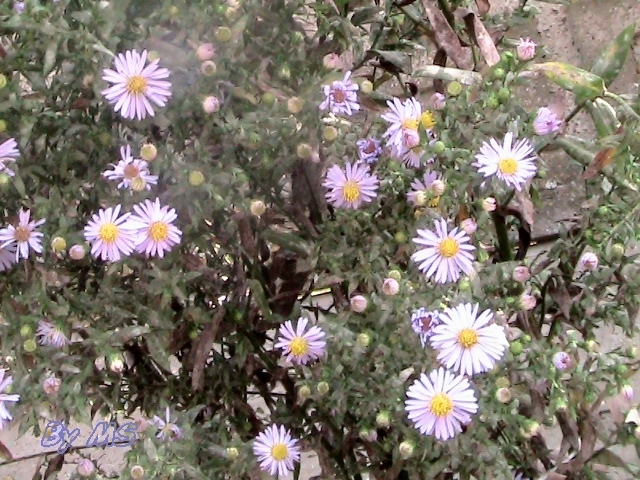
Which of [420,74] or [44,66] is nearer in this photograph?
[44,66]

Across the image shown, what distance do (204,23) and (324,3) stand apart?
0.13 m

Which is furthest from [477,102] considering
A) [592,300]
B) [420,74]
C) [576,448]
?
[576,448]

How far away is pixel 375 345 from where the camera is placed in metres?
0.48

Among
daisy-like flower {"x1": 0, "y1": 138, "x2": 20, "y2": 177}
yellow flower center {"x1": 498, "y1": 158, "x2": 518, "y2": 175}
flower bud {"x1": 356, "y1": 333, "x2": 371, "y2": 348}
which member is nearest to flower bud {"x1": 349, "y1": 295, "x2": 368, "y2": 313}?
flower bud {"x1": 356, "y1": 333, "x2": 371, "y2": 348}

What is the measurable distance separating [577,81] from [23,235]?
37cm

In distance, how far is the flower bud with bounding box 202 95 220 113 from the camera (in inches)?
17.5

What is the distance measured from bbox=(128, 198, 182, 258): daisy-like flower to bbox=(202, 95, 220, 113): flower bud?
0.06 meters

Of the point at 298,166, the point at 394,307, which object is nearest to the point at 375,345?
the point at 394,307

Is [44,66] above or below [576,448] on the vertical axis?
above

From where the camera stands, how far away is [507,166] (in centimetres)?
47

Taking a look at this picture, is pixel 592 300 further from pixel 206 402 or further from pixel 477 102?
pixel 206 402

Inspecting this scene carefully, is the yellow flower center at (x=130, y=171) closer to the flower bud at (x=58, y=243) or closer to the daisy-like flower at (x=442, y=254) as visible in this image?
the flower bud at (x=58, y=243)

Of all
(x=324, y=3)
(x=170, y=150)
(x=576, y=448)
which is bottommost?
(x=576, y=448)

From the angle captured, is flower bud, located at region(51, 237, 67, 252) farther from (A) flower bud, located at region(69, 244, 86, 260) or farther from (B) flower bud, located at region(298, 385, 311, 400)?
(B) flower bud, located at region(298, 385, 311, 400)
